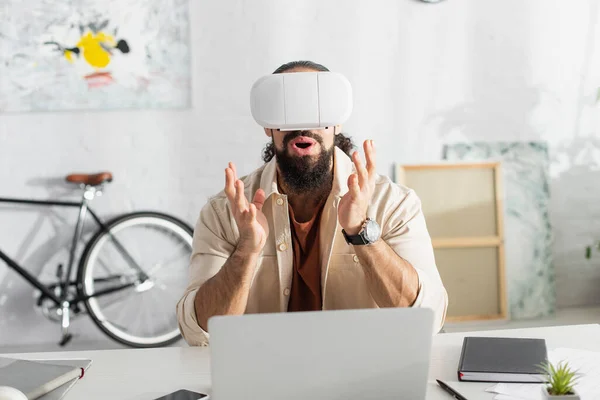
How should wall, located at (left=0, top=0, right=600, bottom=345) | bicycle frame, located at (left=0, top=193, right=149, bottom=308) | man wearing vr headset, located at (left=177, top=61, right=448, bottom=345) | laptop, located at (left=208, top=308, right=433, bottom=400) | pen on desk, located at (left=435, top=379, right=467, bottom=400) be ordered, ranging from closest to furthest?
1. laptop, located at (left=208, top=308, right=433, bottom=400)
2. pen on desk, located at (left=435, top=379, right=467, bottom=400)
3. man wearing vr headset, located at (left=177, top=61, right=448, bottom=345)
4. bicycle frame, located at (left=0, top=193, right=149, bottom=308)
5. wall, located at (left=0, top=0, right=600, bottom=345)

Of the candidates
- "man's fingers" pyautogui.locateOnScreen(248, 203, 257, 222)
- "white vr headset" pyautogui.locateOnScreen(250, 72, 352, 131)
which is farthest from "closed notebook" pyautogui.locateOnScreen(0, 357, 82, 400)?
"white vr headset" pyautogui.locateOnScreen(250, 72, 352, 131)

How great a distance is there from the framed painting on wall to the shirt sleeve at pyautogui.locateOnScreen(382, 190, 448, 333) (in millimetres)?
1970

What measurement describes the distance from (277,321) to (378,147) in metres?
2.72

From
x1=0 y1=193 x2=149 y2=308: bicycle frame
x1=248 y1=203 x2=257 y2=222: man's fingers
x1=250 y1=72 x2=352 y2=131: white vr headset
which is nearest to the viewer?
x1=250 y1=72 x2=352 y2=131: white vr headset

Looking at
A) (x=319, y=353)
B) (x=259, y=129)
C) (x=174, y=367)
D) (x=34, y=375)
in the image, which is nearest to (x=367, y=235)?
(x=174, y=367)

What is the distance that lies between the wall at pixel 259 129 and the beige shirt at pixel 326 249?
5.68 ft

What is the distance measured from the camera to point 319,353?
1.20 metres

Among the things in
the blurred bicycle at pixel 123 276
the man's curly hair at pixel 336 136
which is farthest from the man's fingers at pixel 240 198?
the blurred bicycle at pixel 123 276

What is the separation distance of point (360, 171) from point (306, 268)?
0.40 metres

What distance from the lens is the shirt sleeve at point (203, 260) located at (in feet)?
6.36

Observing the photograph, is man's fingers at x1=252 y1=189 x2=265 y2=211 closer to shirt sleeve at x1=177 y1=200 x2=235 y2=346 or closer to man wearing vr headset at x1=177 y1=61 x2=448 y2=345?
man wearing vr headset at x1=177 y1=61 x2=448 y2=345

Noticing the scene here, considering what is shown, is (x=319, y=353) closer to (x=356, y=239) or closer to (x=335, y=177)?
(x=356, y=239)

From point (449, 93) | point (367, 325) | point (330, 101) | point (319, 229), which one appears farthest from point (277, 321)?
point (449, 93)

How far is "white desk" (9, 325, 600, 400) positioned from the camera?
4.96 ft
